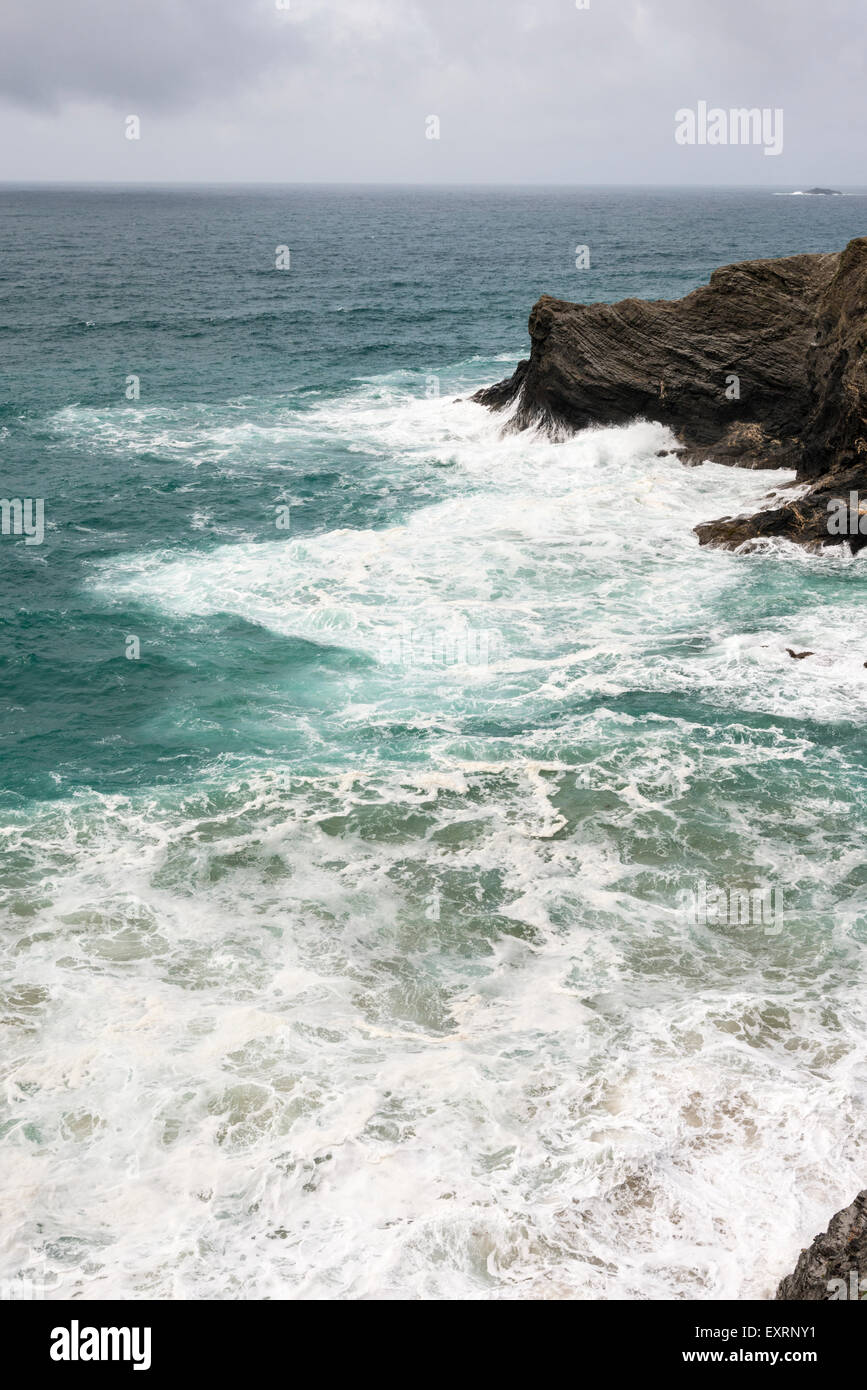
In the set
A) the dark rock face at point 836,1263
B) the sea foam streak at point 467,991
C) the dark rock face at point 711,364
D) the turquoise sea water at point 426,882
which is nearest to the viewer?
the dark rock face at point 836,1263

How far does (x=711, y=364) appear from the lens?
1538 inches

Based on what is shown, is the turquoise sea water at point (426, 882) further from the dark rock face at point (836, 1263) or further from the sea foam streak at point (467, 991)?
the dark rock face at point (836, 1263)

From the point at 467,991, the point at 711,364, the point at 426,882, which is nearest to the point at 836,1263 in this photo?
the point at 467,991

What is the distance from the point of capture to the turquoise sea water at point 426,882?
1181 cm

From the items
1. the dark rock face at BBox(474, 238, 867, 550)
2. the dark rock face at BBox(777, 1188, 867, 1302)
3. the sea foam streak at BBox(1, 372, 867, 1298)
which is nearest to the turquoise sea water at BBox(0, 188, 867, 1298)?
the sea foam streak at BBox(1, 372, 867, 1298)

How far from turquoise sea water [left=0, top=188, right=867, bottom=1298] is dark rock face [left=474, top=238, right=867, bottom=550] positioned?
5.72 ft

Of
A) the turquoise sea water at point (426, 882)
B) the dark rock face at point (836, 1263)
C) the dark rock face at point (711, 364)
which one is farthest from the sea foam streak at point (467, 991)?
the dark rock face at point (711, 364)

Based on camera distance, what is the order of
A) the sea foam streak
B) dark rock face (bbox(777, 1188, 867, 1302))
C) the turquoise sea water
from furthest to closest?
the turquoise sea water < the sea foam streak < dark rock face (bbox(777, 1188, 867, 1302))

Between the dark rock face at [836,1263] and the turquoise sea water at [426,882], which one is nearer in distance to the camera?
the dark rock face at [836,1263]

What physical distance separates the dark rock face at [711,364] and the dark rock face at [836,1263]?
27.9 m

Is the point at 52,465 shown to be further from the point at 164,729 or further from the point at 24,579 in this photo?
the point at 164,729

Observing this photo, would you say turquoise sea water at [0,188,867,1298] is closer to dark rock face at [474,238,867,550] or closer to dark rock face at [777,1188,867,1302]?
dark rock face at [777,1188,867,1302]

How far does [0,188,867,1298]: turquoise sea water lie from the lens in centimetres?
1181

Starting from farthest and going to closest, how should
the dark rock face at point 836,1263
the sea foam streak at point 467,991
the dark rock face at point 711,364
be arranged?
the dark rock face at point 711,364
the sea foam streak at point 467,991
the dark rock face at point 836,1263
